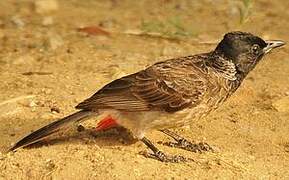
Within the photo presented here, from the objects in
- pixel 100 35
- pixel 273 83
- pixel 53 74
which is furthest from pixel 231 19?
pixel 53 74

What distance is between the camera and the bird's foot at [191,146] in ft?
19.4

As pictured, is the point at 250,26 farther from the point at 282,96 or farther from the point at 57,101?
the point at 57,101

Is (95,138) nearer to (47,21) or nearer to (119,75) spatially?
(119,75)

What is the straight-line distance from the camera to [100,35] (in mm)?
9297

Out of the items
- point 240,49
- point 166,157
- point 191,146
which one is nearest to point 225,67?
point 240,49

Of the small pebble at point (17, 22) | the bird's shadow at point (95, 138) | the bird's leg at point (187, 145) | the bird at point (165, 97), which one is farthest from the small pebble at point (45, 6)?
the bird at point (165, 97)

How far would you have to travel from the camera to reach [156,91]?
579 centimetres

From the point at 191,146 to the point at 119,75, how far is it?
1.63 metres

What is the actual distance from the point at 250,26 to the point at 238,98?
2.91 m

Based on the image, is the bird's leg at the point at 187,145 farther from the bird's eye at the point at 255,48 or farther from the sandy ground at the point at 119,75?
the bird's eye at the point at 255,48

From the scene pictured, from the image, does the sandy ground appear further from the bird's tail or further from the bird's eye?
the bird's eye

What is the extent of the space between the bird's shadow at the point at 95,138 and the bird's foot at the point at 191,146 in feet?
1.11

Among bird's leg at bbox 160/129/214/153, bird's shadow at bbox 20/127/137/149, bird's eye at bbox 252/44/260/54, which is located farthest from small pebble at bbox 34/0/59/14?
bird's eye at bbox 252/44/260/54

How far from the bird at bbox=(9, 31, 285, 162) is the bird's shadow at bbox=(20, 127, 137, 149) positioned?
7.0 inches
